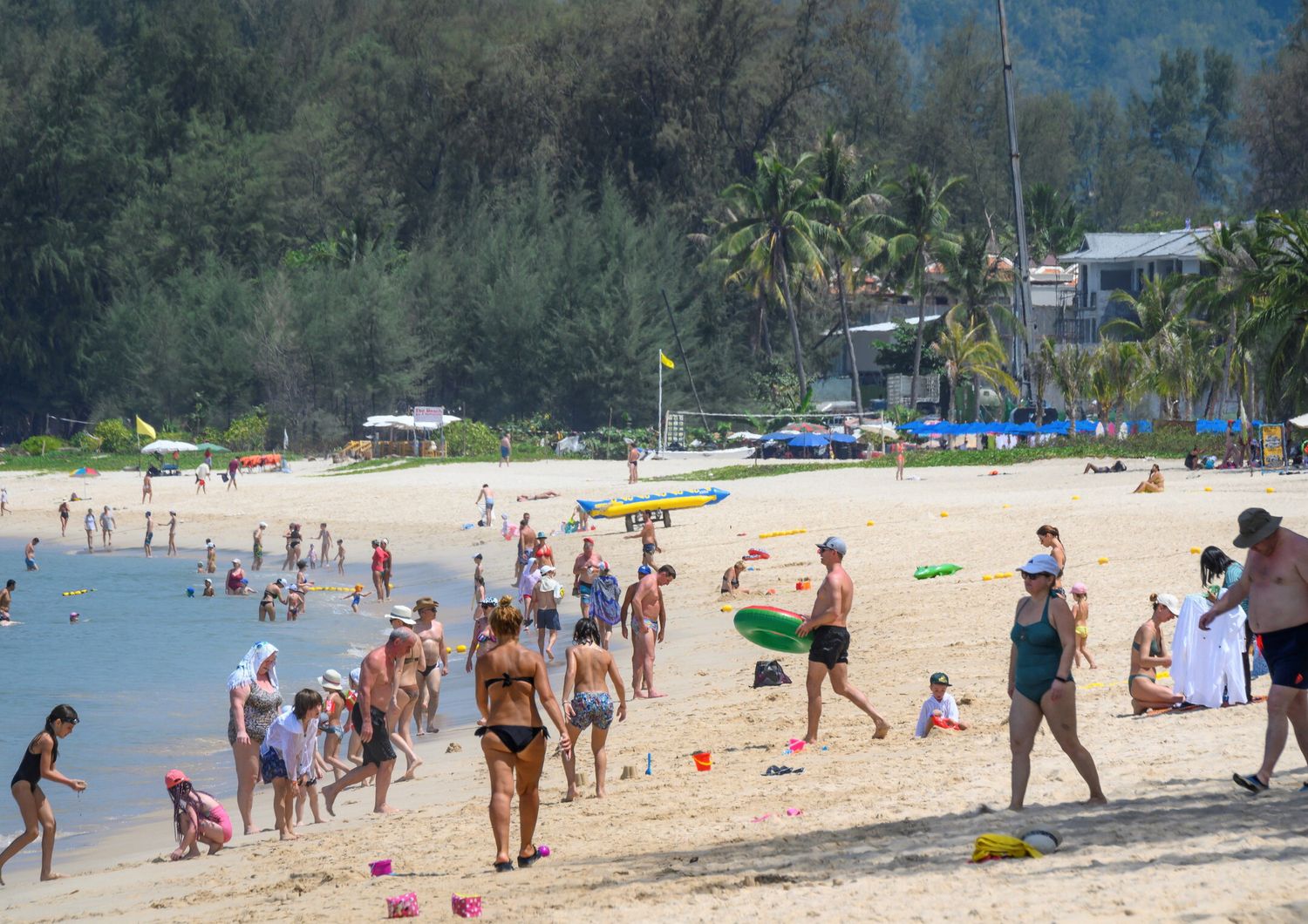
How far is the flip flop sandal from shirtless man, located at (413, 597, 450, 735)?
6.10 metres

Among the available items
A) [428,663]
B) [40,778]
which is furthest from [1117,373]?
[40,778]

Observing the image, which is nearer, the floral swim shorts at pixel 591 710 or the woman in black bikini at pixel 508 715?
the woman in black bikini at pixel 508 715

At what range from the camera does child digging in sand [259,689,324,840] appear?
10219 millimetres

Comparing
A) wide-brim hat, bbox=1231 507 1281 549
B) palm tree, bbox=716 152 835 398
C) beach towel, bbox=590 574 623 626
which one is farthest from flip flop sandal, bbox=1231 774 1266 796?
palm tree, bbox=716 152 835 398

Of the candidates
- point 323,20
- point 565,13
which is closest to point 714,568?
point 565,13

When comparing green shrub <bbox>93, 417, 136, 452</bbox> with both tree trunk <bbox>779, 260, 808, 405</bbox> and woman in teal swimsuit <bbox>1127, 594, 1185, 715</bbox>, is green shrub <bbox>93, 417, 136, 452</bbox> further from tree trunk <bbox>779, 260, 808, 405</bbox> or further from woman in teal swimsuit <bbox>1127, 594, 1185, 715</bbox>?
woman in teal swimsuit <bbox>1127, 594, 1185, 715</bbox>

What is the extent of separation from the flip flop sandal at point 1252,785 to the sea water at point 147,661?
7.61 metres

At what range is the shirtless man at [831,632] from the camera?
33.5ft

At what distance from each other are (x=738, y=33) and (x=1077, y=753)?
62.6 metres

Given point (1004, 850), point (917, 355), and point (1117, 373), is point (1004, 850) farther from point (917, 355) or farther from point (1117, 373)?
point (917, 355)

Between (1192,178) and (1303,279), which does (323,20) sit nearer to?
(1192,178)

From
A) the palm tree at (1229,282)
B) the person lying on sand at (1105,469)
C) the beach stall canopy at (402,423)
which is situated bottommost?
the person lying on sand at (1105,469)

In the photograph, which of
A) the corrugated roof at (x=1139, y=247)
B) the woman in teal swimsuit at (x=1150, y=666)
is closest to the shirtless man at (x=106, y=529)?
the woman in teal swimsuit at (x=1150, y=666)

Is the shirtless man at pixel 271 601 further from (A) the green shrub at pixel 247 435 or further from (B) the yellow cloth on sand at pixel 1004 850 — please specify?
(A) the green shrub at pixel 247 435
